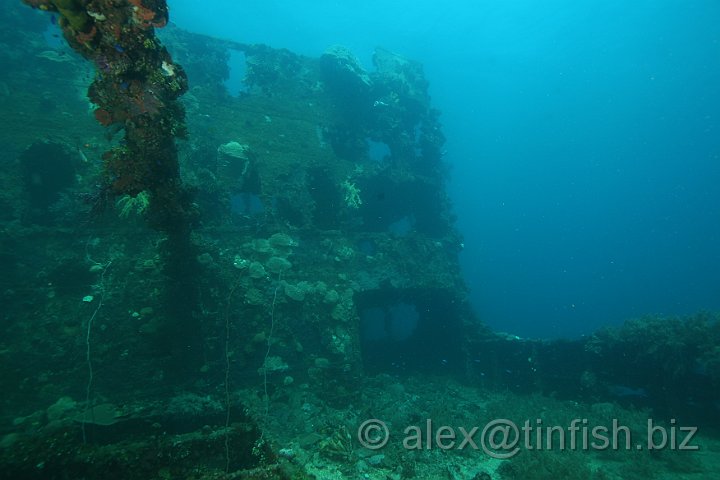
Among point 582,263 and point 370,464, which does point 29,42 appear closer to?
point 370,464

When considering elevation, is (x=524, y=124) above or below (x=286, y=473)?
above

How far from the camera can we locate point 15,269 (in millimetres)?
8758

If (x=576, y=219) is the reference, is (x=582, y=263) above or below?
below

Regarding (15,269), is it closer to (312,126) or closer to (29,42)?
(29,42)

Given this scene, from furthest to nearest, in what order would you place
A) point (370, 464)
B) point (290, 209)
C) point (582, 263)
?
point (582, 263), point (290, 209), point (370, 464)

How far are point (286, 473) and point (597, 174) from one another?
20505cm

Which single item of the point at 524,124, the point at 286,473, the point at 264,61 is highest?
the point at 524,124

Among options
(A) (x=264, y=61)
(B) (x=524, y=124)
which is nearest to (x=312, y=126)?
(A) (x=264, y=61)

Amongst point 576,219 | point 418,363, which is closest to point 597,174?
point 576,219

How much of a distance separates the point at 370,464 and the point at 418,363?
9791mm

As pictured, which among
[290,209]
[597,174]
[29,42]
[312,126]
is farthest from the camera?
[597,174]

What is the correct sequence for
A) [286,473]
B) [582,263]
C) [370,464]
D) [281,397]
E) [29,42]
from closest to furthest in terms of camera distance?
1. [286,473]
2. [370,464]
3. [281,397]
4. [29,42]
5. [582,263]

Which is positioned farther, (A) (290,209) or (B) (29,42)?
(A) (290,209)

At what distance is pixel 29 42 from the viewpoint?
1219cm
